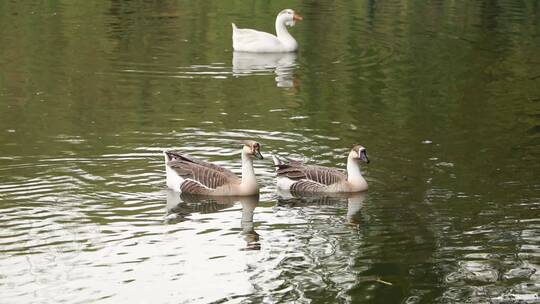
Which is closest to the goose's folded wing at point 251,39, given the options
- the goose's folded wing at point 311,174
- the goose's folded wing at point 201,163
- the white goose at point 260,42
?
the white goose at point 260,42

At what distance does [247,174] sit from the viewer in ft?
50.0

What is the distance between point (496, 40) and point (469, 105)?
9292 millimetres

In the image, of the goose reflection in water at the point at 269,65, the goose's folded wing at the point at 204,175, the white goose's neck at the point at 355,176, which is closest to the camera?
the goose's folded wing at the point at 204,175

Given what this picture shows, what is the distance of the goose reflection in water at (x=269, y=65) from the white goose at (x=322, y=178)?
7699 millimetres

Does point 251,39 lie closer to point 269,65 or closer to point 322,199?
point 269,65

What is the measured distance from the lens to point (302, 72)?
24.9m

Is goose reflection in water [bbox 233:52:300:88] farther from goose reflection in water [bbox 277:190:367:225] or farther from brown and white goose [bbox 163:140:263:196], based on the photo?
brown and white goose [bbox 163:140:263:196]

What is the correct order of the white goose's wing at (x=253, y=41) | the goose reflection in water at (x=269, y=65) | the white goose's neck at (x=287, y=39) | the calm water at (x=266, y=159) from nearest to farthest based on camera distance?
the calm water at (x=266, y=159), the goose reflection in water at (x=269, y=65), the white goose's wing at (x=253, y=41), the white goose's neck at (x=287, y=39)

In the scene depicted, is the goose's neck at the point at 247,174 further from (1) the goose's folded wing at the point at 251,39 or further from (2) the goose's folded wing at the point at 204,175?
(1) the goose's folded wing at the point at 251,39

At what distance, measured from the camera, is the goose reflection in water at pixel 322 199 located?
15.1 metres

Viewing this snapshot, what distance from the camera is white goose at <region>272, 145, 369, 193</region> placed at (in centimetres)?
1547

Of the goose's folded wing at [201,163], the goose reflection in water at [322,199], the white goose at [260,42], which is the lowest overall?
the goose reflection in water at [322,199]

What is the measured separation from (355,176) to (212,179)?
6.38 feet

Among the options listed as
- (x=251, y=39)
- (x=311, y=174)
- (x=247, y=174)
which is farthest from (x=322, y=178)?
(x=251, y=39)
